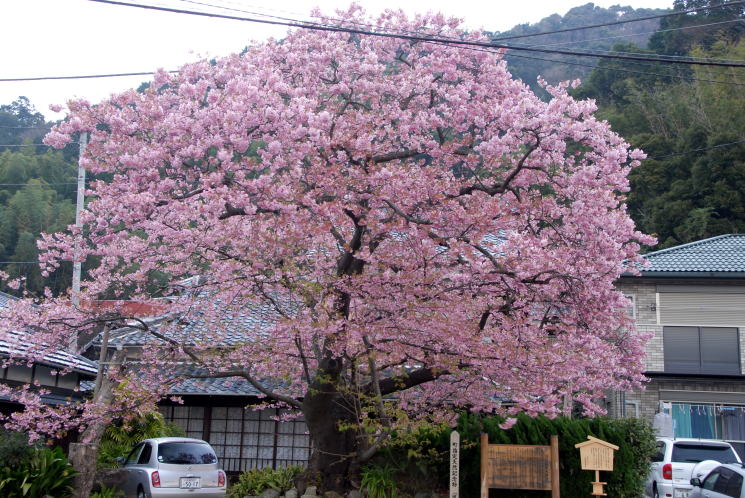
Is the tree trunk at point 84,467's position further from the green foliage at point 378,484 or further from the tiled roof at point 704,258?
the tiled roof at point 704,258

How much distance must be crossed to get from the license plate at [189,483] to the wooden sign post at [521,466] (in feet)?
18.2

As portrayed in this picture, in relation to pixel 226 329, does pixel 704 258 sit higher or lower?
higher

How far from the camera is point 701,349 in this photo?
23453 mm

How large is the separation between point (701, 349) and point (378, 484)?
14.8 meters

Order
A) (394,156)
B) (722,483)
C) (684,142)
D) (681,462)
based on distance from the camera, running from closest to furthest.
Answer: (722,483)
(394,156)
(681,462)
(684,142)

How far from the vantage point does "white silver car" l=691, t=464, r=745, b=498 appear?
33.9ft

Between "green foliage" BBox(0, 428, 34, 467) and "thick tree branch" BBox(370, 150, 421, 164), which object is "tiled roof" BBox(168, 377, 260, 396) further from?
"thick tree branch" BBox(370, 150, 421, 164)

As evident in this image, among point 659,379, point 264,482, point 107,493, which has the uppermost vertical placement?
point 659,379

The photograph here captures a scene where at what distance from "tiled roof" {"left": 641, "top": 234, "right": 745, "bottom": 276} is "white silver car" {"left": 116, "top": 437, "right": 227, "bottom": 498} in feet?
48.1

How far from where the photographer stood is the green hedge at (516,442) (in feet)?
44.2

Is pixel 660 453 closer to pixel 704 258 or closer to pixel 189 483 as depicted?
pixel 189 483

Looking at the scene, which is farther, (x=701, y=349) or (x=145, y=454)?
(x=701, y=349)

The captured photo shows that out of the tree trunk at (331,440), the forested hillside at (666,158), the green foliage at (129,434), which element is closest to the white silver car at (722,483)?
the tree trunk at (331,440)

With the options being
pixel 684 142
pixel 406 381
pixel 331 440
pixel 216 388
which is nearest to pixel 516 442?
pixel 406 381
